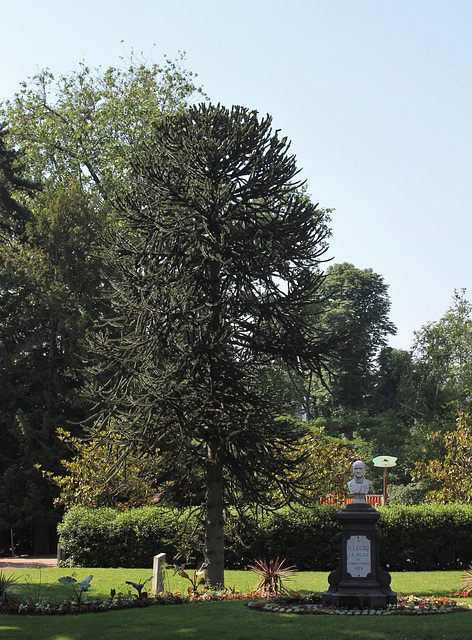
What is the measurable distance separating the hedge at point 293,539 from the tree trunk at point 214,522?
152 inches

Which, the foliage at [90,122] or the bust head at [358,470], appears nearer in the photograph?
the bust head at [358,470]

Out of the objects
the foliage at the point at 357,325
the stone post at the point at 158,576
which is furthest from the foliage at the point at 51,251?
the foliage at the point at 357,325

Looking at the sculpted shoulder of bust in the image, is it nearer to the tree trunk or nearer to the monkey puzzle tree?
the monkey puzzle tree

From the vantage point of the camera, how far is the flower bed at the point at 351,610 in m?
9.46

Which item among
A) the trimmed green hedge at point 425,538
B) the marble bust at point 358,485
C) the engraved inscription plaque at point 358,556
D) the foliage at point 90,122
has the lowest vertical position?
the trimmed green hedge at point 425,538

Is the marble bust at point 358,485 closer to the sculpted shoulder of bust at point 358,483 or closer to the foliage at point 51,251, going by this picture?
the sculpted shoulder of bust at point 358,483

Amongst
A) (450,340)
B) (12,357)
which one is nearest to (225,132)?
(12,357)

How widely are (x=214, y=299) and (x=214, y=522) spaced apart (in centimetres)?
416

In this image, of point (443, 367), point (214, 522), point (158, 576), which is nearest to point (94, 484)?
point (214, 522)

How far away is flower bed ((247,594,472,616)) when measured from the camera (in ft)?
31.0

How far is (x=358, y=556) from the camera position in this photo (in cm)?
1042

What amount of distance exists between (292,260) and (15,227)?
19643mm

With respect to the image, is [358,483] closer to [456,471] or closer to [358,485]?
[358,485]

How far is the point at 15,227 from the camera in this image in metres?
29.5
